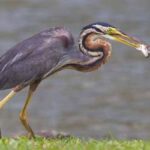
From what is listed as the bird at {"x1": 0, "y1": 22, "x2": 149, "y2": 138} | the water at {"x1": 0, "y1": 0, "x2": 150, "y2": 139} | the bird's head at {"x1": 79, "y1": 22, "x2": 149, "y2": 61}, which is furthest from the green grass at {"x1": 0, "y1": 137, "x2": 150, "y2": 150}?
the water at {"x1": 0, "y1": 0, "x2": 150, "y2": 139}

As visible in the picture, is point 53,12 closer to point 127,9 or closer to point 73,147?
point 127,9

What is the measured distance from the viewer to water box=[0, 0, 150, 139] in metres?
17.5

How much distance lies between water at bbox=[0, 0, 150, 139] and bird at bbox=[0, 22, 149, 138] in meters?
5.67

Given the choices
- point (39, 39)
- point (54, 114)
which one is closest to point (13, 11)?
point (54, 114)

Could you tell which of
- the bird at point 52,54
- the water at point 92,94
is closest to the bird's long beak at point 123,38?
the bird at point 52,54

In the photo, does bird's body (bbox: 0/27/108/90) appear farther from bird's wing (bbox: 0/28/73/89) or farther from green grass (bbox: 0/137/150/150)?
green grass (bbox: 0/137/150/150)

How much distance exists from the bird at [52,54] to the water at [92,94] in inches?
223

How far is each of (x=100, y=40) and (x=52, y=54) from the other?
0.56 metres

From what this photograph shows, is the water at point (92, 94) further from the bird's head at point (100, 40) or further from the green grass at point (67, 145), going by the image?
the green grass at point (67, 145)

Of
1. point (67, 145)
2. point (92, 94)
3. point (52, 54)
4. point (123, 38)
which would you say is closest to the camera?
point (67, 145)

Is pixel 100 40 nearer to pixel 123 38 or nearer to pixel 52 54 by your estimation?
pixel 123 38

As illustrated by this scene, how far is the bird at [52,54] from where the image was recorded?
952 centimetres

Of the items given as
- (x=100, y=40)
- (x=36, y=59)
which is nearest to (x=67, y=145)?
(x=36, y=59)

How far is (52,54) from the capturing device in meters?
9.53
